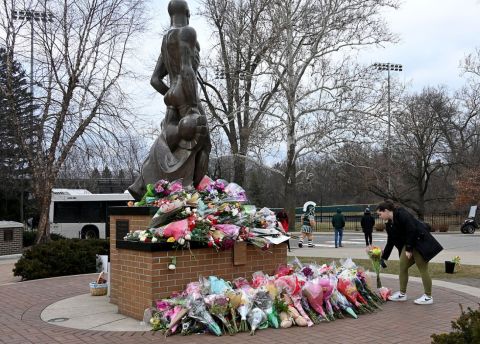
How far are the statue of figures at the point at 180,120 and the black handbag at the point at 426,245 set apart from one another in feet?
11.6

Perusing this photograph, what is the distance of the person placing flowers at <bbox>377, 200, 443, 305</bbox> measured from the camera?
7742 mm

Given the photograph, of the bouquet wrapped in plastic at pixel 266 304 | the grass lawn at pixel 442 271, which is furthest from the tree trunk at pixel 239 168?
the bouquet wrapped in plastic at pixel 266 304

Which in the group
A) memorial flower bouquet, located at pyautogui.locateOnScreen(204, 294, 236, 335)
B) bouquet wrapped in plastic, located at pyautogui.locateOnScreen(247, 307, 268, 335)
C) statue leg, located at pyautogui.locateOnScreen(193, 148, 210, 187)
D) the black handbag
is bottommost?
bouquet wrapped in plastic, located at pyautogui.locateOnScreen(247, 307, 268, 335)

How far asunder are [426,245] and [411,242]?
0.22 meters

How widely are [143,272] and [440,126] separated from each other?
133ft

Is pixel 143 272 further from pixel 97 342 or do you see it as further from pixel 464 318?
pixel 464 318

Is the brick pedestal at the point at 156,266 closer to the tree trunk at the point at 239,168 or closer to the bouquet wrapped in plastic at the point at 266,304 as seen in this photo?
the bouquet wrapped in plastic at the point at 266,304

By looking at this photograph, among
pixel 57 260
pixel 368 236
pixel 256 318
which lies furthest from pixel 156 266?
pixel 368 236

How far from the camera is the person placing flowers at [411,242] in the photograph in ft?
25.4

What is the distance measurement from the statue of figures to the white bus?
1971 cm

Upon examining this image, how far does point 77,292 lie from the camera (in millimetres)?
9797

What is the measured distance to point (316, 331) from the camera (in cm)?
628

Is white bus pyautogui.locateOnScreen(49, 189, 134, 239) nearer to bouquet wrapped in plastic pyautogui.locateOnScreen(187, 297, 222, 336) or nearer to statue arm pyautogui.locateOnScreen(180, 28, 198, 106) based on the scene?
statue arm pyautogui.locateOnScreen(180, 28, 198, 106)

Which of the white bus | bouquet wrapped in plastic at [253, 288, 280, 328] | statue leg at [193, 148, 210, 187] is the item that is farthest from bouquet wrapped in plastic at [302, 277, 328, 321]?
the white bus
